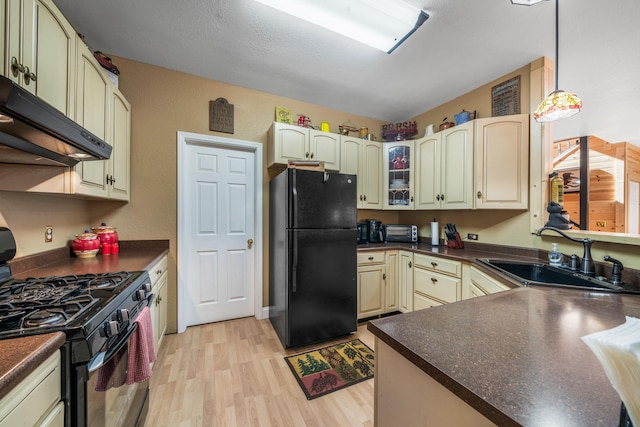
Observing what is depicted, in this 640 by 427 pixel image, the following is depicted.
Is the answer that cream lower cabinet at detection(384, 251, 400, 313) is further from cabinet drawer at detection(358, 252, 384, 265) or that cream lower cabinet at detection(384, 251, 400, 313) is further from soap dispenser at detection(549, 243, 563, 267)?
soap dispenser at detection(549, 243, 563, 267)

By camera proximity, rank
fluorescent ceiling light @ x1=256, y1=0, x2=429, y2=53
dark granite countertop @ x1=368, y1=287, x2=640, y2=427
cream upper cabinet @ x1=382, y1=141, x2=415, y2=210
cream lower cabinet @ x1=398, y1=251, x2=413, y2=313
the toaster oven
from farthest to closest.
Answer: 1. the toaster oven
2. cream upper cabinet @ x1=382, y1=141, x2=415, y2=210
3. cream lower cabinet @ x1=398, y1=251, x2=413, y2=313
4. fluorescent ceiling light @ x1=256, y1=0, x2=429, y2=53
5. dark granite countertop @ x1=368, y1=287, x2=640, y2=427

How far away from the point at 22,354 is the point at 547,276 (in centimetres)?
271

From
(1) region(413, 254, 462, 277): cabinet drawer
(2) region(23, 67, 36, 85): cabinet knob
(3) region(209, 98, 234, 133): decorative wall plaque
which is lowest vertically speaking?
(1) region(413, 254, 462, 277): cabinet drawer

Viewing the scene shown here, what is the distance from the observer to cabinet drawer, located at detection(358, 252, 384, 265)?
8.54 feet

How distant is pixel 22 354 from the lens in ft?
2.03

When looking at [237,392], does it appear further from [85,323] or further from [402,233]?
[402,233]

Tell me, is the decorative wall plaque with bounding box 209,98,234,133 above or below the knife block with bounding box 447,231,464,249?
above

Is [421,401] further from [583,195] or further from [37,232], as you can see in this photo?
[583,195]

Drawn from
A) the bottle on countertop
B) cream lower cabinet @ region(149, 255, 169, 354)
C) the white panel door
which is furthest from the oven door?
the bottle on countertop

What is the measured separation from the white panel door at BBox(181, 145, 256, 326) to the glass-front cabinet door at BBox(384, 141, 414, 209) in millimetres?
1710

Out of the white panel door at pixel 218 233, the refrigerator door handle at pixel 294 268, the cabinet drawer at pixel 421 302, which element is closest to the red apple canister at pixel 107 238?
the white panel door at pixel 218 233

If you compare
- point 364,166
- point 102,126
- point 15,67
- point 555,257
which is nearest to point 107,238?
point 102,126

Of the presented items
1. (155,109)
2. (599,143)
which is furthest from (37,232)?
(599,143)

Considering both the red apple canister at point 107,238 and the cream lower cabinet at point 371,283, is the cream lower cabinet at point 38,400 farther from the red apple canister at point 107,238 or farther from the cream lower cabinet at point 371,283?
the cream lower cabinet at point 371,283
